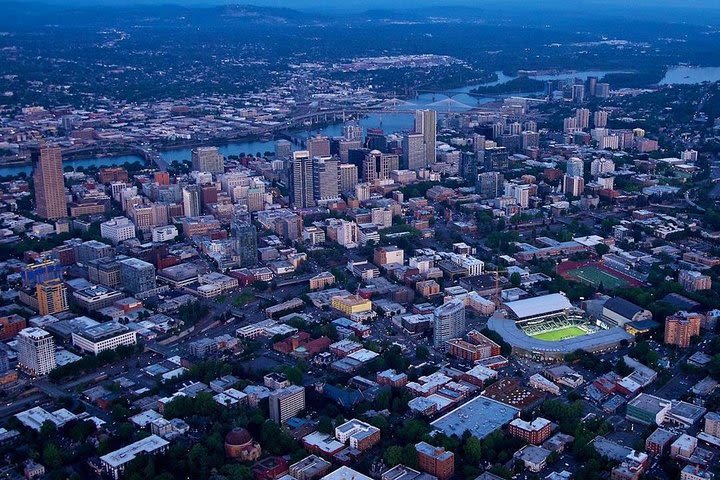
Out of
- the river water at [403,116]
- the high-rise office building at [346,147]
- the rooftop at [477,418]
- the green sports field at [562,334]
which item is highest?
the high-rise office building at [346,147]

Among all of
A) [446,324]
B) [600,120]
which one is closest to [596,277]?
[446,324]

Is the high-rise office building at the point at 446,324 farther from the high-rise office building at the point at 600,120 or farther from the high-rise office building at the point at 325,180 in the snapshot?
the high-rise office building at the point at 600,120

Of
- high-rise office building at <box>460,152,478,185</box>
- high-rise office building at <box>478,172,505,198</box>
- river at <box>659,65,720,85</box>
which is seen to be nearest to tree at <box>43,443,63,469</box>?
high-rise office building at <box>478,172,505,198</box>

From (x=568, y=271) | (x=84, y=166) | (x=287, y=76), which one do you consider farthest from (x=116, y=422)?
(x=287, y=76)

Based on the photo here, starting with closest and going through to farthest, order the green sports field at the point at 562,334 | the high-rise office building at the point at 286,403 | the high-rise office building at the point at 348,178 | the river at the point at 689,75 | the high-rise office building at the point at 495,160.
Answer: the high-rise office building at the point at 286,403 → the green sports field at the point at 562,334 → the high-rise office building at the point at 348,178 → the high-rise office building at the point at 495,160 → the river at the point at 689,75

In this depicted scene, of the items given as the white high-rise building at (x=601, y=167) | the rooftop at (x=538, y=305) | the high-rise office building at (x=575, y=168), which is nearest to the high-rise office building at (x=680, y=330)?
the rooftop at (x=538, y=305)

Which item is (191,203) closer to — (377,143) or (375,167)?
(375,167)

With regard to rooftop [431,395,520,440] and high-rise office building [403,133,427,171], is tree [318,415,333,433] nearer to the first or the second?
rooftop [431,395,520,440]
